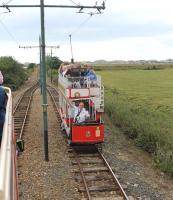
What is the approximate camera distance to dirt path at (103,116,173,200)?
465 inches

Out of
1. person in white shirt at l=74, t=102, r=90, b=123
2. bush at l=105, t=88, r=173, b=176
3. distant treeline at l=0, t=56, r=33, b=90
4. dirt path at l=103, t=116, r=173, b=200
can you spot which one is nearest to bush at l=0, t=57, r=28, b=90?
distant treeline at l=0, t=56, r=33, b=90

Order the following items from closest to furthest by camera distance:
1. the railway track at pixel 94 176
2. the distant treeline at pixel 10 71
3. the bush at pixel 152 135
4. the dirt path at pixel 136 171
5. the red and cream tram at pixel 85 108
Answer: the railway track at pixel 94 176 < the dirt path at pixel 136 171 < the bush at pixel 152 135 < the red and cream tram at pixel 85 108 < the distant treeline at pixel 10 71

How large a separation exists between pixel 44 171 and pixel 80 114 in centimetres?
337

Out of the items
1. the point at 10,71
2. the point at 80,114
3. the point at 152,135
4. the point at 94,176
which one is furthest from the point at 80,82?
the point at 10,71

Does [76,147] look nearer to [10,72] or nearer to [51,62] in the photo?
[10,72]

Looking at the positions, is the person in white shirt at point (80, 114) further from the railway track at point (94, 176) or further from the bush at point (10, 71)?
the bush at point (10, 71)

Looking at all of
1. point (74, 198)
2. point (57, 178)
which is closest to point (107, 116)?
point (57, 178)

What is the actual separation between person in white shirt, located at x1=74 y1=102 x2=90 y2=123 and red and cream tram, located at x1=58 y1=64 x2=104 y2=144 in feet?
0.13

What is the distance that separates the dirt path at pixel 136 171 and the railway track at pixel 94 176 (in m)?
0.31

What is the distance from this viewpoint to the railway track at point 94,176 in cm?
1144

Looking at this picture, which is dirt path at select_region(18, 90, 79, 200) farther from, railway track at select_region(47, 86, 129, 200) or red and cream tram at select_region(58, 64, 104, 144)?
red and cream tram at select_region(58, 64, 104, 144)

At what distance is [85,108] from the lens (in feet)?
56.0

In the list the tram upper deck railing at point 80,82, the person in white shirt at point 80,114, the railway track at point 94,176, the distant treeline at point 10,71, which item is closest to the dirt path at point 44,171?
the railway track at point 94,176

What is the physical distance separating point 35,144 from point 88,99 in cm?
303
